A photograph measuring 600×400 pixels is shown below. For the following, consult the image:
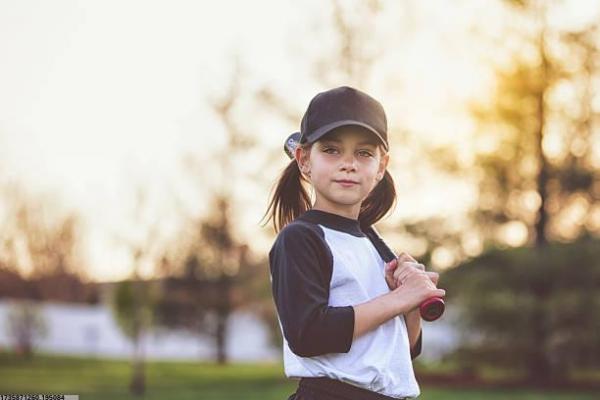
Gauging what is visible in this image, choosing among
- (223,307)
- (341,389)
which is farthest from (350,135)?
(223,307)

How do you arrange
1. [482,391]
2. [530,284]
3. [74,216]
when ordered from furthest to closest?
1. [74,216]
2. [530,284]
3. [482,391]

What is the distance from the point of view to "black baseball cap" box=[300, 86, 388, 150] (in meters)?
2.52

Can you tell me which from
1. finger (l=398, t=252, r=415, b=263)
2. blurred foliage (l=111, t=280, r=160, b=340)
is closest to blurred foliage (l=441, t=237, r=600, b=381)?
blurred foliage (l=111, t=280, r=160, b=340)

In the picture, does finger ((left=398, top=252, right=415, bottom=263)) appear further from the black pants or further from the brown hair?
the black pants

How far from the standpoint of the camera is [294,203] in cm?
293

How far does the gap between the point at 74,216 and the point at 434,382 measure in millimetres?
26643

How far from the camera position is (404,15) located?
75.0 ft

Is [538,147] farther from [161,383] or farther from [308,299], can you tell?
[308,299]

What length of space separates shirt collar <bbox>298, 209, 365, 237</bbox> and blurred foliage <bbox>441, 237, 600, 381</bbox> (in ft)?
63.1

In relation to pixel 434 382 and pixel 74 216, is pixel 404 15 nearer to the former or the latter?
pixel 434 382

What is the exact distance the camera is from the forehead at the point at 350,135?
2.54 meters

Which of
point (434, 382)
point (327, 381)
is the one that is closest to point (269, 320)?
point (434, 382)

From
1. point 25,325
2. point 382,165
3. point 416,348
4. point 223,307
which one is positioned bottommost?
point 416,348

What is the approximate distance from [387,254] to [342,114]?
0.46 metres
